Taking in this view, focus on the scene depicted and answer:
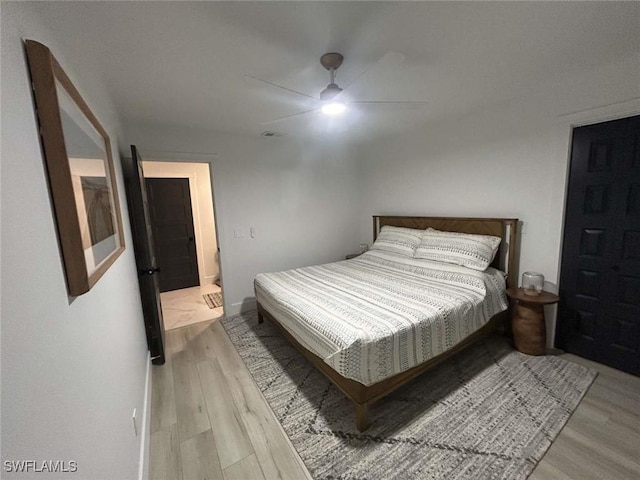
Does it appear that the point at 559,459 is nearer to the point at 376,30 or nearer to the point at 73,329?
the point at 73,329

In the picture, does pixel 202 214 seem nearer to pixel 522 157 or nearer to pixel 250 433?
pixel 250 433

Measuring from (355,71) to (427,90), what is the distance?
0.78 m

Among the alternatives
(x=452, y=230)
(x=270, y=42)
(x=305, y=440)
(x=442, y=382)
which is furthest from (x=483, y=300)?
(x=270, y=42)

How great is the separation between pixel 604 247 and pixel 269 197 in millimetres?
3482

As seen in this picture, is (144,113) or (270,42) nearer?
(270,42)

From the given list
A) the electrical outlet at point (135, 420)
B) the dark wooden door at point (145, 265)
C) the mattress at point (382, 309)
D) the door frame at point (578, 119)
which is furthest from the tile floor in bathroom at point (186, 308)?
the door frame at point (578, 119)

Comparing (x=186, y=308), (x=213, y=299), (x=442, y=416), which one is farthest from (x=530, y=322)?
(x=186, y=308)

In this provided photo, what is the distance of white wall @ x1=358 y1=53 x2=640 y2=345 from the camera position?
2.07 metres

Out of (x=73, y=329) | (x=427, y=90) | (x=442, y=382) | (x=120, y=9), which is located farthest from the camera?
(x=427, y=90)

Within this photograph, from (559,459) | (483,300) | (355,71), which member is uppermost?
(355,71)

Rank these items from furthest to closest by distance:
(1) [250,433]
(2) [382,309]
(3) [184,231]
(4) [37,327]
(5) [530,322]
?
(3) [184,231], (5) [530,322], (2) [382,309], (1) [250,433], (4) [37,327]

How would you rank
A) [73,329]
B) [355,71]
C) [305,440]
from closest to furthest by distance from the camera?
[73,329] → [305,440] → [355,71]

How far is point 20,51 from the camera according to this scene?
66 cm

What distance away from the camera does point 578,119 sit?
2.16 meters
